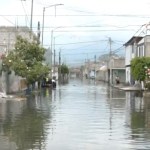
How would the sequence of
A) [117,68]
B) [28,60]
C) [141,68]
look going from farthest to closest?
[117,68] < [141,68] < [28,60]

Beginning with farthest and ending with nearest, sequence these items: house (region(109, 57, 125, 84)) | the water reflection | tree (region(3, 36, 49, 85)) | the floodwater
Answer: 1. house (region(109, 57, 125, 84))
2. tree (region(3, 36, 49, 85))
3. the water reflection
4. the floodwater

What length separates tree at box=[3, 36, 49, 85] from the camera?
44531 mm

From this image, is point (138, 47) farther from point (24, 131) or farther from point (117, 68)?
point (24, 131)

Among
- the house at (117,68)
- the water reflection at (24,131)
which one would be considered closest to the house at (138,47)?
the house at (117,68)

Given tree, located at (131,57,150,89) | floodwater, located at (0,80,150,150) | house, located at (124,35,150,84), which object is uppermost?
house, located at (124,35,150,84)

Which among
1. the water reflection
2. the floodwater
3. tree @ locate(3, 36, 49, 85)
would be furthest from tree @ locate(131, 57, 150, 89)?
the water reflection

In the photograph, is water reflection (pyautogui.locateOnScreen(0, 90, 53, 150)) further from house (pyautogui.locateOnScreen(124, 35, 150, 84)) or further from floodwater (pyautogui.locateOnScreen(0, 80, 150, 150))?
house (pyautogui.locateOnScreen(124, 35, 150, 84))

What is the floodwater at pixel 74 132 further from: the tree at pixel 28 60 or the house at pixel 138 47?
the house at pixel 138 47

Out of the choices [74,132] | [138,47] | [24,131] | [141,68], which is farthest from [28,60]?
[138,47]

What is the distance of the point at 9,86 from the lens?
49.2m

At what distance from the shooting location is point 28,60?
4662 cm

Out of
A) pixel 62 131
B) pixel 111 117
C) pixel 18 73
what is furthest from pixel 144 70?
pixel 62 131

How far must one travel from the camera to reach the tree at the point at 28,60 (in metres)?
44.5

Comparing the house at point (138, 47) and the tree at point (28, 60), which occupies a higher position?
the house at point (138, 47)
